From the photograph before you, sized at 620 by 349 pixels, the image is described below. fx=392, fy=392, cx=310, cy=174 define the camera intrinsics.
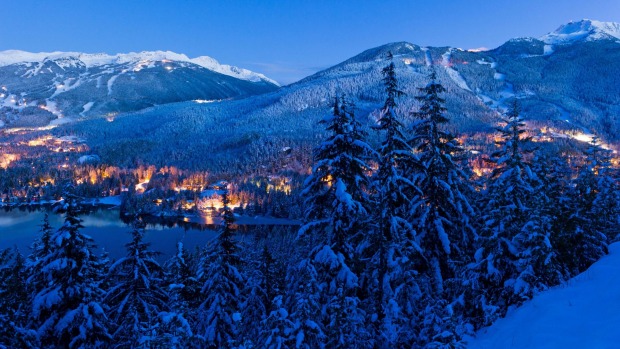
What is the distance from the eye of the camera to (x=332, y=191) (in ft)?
51.6

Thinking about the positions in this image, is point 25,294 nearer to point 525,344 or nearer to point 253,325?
point 253,325

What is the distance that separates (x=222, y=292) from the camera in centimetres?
2105

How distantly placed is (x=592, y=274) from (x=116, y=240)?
107934 mm

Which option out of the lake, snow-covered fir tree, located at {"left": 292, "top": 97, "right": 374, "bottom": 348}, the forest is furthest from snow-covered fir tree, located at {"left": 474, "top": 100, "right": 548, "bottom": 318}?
the lake

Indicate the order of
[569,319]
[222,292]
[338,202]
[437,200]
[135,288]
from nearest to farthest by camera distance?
[569,319] → [338,202] → [437,200] → [135,288] → [222,292]

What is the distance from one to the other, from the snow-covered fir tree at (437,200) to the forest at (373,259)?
0.07m

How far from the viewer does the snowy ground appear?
807cm

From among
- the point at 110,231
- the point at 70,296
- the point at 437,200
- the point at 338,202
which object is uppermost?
the point at 338,202

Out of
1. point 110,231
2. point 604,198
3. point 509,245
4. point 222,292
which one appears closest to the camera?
point 509,245

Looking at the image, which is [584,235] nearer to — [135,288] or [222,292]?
[222,292]

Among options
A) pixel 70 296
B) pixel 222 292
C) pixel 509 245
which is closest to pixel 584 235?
pixel 509 245

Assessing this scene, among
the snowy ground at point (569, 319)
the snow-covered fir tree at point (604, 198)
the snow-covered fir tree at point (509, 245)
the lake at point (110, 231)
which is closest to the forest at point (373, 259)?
the snow-covered fir tree at point (509, 245)

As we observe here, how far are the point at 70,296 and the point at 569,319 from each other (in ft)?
63.4

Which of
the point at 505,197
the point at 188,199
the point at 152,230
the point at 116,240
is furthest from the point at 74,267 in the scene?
the point at 188,199
